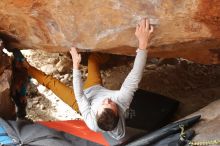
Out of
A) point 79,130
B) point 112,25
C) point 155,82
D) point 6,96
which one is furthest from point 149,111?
point 6,96

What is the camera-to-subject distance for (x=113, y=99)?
349cm

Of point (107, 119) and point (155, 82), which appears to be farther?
point (155, 82)

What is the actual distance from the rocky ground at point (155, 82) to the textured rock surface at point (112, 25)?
0.85m

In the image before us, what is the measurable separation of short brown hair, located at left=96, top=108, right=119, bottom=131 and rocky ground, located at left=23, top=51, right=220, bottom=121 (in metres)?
1.44

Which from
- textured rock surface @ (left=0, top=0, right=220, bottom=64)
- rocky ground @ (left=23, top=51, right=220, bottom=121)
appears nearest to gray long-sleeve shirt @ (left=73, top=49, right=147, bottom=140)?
textured rock surface @ (left=0, top=0, right=220, bottom=64)

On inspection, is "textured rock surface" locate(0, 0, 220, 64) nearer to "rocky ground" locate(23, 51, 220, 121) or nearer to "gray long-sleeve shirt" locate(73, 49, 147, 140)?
"gray long-sleeve shirt" locate(73, 49, 147, 140)

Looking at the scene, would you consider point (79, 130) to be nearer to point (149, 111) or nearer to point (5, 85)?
point (149, 111)

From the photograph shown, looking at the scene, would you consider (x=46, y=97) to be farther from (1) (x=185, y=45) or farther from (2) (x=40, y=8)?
(1) (x=185, y=45)

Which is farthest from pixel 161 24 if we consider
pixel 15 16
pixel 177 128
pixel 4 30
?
pixel 4 30

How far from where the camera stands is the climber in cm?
332

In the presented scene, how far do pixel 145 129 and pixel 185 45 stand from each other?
95cm

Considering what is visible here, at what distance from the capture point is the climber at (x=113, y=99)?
3320mm

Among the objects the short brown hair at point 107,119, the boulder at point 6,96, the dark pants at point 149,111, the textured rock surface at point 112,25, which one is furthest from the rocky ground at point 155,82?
the short brown hair at point 107,119

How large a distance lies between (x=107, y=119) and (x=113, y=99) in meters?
0.27
